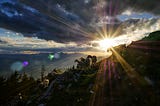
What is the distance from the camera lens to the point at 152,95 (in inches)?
902

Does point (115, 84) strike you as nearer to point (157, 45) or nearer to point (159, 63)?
point (159, 63)

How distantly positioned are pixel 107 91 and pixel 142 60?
373 inches

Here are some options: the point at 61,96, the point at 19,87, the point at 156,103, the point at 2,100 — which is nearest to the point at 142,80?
the point at 156,103

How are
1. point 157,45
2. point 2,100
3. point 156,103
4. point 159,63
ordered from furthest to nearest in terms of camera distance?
point 2,100 → point 157,45 → point 159,63 → point 156,103

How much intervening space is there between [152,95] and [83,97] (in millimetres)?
9381

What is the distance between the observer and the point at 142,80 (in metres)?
27.1

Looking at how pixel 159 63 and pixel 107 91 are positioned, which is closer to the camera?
pixel 107 91

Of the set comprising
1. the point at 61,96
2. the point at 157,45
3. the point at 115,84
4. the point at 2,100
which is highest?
the point at 157,45

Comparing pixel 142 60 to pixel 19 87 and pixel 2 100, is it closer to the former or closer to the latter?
pixel 2 100

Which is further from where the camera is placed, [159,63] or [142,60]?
[142,60]

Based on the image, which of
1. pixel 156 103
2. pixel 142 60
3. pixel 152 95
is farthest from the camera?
pixel 142 60

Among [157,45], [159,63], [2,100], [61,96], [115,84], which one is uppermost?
[157,45]

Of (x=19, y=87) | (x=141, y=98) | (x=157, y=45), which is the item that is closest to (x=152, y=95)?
(x=141, y=98)

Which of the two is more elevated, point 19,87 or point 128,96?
point 128,96
